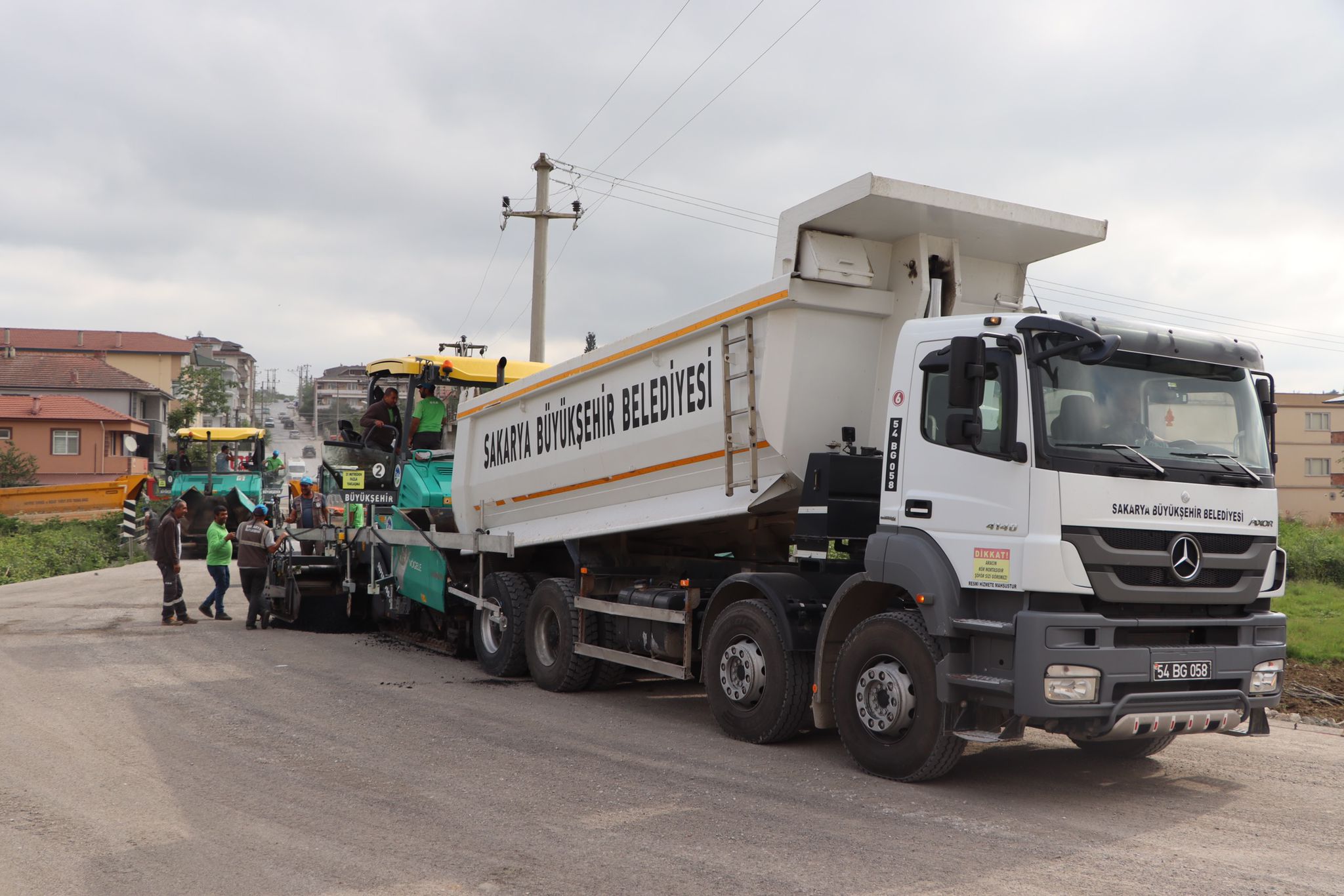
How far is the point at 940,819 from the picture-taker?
5.48m

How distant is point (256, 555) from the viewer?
14.7 meters

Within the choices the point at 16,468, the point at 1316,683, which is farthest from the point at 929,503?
the point at 16,468

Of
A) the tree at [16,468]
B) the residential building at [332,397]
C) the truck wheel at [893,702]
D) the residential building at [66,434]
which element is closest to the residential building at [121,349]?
the residential building at [66,434]

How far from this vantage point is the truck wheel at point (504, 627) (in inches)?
405

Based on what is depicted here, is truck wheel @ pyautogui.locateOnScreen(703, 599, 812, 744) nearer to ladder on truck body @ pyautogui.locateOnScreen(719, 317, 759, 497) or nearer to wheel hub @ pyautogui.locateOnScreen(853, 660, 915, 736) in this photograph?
wheel hub @ pyautogui.locateOnScreen(853, 660, 915, 736)

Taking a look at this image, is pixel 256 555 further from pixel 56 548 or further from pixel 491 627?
pixel 56 548

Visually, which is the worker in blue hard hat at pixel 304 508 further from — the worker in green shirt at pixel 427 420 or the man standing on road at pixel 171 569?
the worker in green shirt at pixel 427 420

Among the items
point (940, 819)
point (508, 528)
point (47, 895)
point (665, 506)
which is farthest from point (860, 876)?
point (508, 528)

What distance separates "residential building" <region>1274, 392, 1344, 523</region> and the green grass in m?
36.2

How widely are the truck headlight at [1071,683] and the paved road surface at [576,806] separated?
2.13 ft

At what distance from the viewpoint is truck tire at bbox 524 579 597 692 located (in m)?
9.46

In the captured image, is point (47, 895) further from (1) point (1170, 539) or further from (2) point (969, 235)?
(2) point (969, 235)

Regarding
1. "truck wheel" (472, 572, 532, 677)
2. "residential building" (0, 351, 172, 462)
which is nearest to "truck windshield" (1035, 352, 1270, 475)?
"truck wheel" (472, 572, 532, 677)

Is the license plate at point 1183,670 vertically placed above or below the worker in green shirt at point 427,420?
below
